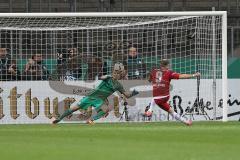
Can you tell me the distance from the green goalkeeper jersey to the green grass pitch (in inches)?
106

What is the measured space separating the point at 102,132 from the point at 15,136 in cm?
181

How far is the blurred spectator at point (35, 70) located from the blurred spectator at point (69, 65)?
401mm

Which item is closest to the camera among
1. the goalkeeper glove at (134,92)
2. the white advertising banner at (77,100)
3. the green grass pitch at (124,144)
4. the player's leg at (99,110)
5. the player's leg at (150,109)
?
the green grass pitch at (124,144)

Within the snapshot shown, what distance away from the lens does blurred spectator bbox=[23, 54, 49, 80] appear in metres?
18.2

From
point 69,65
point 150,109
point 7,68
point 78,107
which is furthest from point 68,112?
point 7,68

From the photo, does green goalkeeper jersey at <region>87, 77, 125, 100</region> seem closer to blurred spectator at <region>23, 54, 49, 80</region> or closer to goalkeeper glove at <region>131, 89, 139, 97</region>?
goalkeeper glove at <region>131, 89, 139, 97</region>

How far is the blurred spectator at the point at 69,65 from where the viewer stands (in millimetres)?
18536

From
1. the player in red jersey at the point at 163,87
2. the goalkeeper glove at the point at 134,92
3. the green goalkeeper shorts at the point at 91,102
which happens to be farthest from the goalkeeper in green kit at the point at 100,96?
the player in red jersey at the point at 163,87

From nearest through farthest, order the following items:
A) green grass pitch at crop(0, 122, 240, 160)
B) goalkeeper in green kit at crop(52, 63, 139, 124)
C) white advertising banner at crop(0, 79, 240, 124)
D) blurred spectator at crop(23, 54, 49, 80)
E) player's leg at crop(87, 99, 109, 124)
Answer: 1. green grass pitch at crop(0, 122, 240, 160)
2. goalkeeper in green kit at crop(52, 63, 139, 124)
3. player's leg at crop(87, 99, 109, 124)
4. white advertising banner at crop(0, 79, 240, 124)
5. blurred spectator at crop(23, 54, 49, 80)

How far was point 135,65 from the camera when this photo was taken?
18828 mm

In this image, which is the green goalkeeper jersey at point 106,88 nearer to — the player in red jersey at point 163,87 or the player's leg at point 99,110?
the player's leg at point 99,110

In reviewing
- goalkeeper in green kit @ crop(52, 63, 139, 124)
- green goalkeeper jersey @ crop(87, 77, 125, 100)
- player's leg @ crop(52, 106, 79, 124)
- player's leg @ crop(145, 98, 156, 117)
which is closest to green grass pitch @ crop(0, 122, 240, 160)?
player's leg @ crop(145, 98, 156, 117)

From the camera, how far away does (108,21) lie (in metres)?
18.7

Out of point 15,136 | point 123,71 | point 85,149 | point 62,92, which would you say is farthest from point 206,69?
point 85,149
